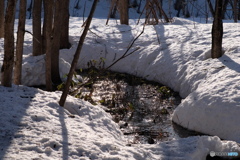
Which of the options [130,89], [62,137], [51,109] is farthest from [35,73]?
[62,137]

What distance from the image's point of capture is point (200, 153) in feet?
13.2

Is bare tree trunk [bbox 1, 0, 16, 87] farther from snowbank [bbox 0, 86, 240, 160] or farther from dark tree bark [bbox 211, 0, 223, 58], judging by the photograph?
dark tree bark [bbox 211, 0, 223, 58]

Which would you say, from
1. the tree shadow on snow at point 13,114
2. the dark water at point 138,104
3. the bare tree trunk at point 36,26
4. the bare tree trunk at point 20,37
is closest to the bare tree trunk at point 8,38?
the tree shadow on snow at point 13,114

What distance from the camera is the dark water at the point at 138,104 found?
5.95 m

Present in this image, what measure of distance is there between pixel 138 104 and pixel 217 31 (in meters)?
2.36

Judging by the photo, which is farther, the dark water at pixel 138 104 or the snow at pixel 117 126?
the dark water at pixel 138 104

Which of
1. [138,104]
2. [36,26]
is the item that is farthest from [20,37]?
[36,26]

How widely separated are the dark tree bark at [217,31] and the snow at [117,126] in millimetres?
220

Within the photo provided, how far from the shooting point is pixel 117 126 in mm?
5820

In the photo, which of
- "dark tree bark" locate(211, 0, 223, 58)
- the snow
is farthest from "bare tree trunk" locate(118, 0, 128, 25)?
"dark tree bark" locate(211, 0, 223, 58)

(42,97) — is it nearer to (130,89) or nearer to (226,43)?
(130,89)

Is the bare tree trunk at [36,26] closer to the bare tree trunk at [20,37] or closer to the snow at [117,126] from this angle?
the snow at [117,126]

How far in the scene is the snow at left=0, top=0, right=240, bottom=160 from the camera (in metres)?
3.82

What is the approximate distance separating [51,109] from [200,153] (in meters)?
2.07
